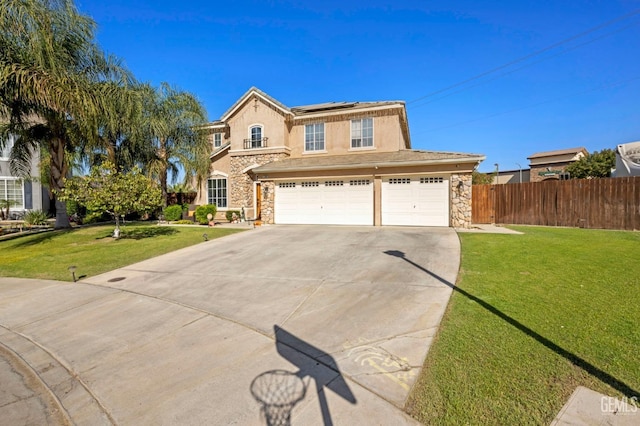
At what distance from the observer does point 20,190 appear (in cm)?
2142

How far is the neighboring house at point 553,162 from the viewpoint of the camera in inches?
1218

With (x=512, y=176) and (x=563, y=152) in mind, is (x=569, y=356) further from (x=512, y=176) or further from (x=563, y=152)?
(x=512, y=176)

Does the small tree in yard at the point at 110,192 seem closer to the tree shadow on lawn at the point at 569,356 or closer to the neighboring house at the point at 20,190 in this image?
the tree shadow on lawn at the point at 569,356

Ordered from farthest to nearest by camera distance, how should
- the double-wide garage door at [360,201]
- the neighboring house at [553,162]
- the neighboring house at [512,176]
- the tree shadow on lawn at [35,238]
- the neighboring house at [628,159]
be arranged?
the neighboring house at [512,176], the neighboring house at [553,162], the neighboring house at [628,159], the double-wide garage door at [360,201], the tree shadow on lawn at [35,238]

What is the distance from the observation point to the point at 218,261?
8805mm

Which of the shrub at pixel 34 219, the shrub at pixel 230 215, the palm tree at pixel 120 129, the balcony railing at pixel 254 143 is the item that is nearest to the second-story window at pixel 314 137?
the balcony railing at pixel 254 143

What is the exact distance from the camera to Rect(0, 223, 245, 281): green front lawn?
27.9 ft

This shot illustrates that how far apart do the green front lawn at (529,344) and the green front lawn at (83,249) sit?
8601mm

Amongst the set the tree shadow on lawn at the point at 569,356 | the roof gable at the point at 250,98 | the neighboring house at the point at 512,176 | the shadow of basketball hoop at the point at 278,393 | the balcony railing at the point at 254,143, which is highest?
the roof gable at the point at 250,98

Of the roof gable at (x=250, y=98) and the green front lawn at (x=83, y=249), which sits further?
the roof gable at (x=250, y=98)

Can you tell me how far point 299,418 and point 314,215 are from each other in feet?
46.1

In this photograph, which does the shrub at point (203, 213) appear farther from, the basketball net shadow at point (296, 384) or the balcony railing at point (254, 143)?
the basketball net shadow at point (296, 384)

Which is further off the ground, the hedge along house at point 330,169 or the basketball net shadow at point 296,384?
the hedge along house at point 330,169

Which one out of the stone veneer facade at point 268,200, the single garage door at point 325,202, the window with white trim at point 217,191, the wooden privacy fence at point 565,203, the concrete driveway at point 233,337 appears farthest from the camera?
the window with white trim at point 217,191
